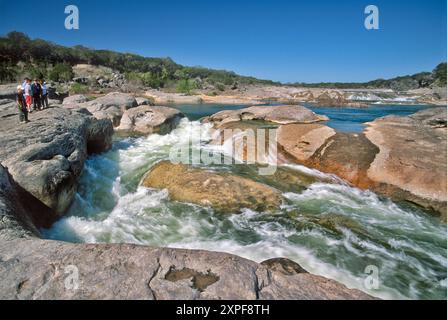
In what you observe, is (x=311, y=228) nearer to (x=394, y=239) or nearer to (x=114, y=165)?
(x=394, y=239)

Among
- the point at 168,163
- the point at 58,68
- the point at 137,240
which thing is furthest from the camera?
the point at 58,68

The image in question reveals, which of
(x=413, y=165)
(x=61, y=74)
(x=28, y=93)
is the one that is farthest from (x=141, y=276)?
(x=61, y=74)

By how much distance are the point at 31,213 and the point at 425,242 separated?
8.30 metres

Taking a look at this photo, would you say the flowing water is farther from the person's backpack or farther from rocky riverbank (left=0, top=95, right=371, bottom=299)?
the person's backpack

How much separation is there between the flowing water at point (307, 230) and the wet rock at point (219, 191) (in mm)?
246

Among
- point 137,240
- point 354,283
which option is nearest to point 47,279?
point 137,240

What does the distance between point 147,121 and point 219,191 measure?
10.2 m

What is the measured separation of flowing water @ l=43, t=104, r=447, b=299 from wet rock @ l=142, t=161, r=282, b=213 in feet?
0.81

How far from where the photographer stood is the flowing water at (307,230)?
4.88 meters

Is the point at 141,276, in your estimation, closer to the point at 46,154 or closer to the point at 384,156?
the point at 46,154

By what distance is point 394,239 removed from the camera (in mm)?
5805

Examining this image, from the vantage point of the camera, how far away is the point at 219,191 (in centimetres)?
713

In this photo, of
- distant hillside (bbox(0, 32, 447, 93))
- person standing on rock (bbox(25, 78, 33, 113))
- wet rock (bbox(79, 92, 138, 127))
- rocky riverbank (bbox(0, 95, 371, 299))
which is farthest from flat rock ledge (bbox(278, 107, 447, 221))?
distant hillside (bbox(0, 32, 447, 93))

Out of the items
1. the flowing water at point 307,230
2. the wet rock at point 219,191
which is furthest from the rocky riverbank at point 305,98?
the wet rock at point 219,191
